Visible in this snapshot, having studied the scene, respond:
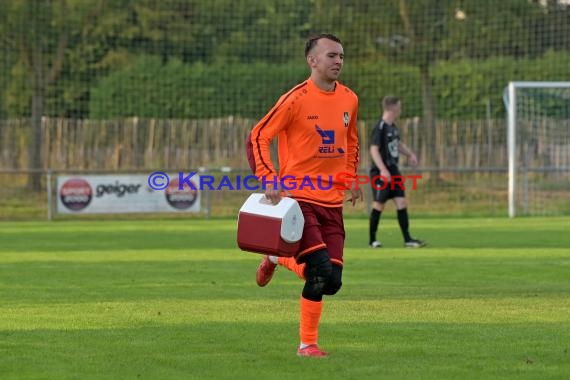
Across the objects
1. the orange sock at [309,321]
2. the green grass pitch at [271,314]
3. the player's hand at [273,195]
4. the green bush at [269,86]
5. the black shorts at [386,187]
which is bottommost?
the green grass pitch at [271,314]

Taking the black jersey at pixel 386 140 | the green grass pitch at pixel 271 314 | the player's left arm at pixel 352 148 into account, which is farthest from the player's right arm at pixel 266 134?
the black jersey at pixel 386 140

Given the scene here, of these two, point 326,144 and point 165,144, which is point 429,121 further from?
point 326,144

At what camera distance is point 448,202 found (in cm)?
3067

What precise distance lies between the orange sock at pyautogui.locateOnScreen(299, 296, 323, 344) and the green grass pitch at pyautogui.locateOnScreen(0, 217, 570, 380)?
162mm

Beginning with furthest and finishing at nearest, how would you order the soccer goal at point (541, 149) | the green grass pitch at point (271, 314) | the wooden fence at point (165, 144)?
1. the wooden fence at point (165, 144)
2. the soccer goal at point (541, 149)
3. the green grass pitch at point (271, 314)

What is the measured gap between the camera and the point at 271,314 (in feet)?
33.9

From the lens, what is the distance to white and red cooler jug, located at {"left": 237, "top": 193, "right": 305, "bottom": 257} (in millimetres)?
8023

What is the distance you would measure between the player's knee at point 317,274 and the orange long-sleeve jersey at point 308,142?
405 mm

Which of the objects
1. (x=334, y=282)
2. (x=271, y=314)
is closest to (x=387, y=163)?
(x=271, y=314)

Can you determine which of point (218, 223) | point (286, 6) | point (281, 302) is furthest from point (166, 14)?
point (281, 302)

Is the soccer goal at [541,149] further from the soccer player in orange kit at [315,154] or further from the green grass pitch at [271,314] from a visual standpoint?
the soccer player in orange kit at [315,154]

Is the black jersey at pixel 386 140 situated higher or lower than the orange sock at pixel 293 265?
higher

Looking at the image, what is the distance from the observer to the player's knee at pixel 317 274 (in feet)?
27.0

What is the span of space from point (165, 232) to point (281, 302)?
12.3 m
